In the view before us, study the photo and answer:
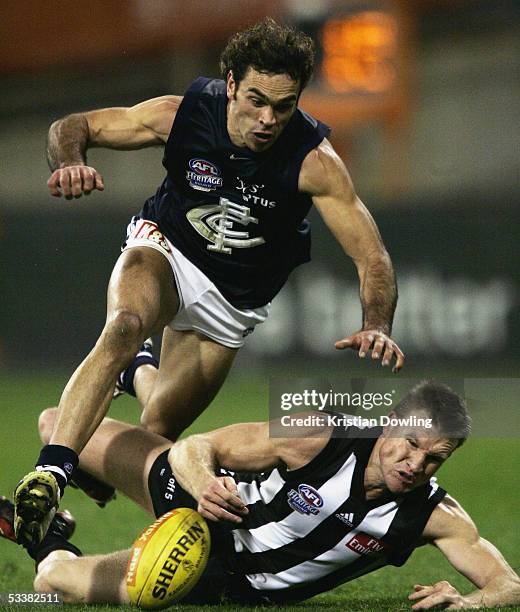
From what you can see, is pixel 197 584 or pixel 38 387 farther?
pixel 38 387

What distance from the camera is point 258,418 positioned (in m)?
11.7

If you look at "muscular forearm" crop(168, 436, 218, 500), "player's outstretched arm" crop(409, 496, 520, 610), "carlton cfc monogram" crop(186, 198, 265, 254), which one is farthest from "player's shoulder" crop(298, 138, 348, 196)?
"player's outstretched arm" crop(409, 496, 520, 610)

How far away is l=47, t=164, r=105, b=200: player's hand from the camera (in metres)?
4.97

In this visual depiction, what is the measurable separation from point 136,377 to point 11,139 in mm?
16947

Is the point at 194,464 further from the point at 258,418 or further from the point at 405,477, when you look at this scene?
the point at 258,418

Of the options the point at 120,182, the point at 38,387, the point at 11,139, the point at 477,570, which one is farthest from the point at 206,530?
the point at 11,139

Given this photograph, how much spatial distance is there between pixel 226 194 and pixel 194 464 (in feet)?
5.01

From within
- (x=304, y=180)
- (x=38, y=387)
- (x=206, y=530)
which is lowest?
(x=38, y=387)

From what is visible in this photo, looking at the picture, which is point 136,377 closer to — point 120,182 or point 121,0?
point 121,0

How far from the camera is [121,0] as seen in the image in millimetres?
18156

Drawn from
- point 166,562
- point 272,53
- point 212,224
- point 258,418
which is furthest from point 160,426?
point 258,418

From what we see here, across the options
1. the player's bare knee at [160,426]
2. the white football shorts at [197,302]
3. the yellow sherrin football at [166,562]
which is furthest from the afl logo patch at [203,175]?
the yellow sherrin football at [166,562]

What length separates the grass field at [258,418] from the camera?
18.2 ft

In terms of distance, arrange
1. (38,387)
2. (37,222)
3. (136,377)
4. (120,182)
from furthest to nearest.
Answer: (120,182) < (37,222) < (38,387) < (136,377)
